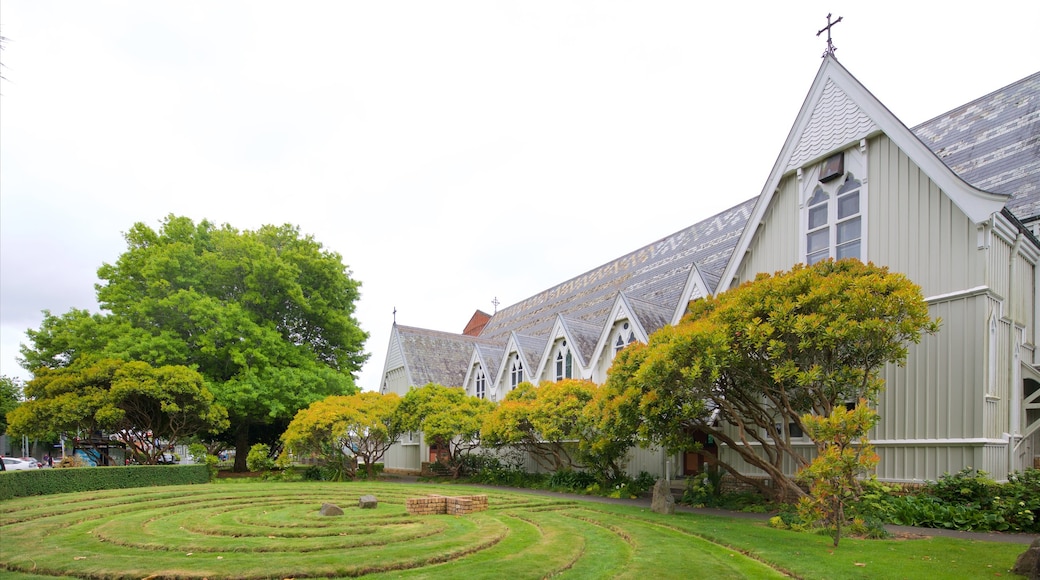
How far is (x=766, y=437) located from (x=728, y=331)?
6.35 metres

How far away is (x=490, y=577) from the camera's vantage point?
8.55 m

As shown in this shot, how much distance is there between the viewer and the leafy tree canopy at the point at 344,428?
93.0 ft

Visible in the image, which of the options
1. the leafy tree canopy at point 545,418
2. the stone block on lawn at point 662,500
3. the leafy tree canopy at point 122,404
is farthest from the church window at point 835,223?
the leafy tree canopy at point 122,404

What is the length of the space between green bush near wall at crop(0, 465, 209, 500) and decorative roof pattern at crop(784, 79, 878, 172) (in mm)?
25471

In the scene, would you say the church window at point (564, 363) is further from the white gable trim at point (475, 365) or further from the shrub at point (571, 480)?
the white gable trim at point (475, 365)

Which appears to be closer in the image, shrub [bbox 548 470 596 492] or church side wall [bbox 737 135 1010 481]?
church side wall [bbox 737 135 1010 481]

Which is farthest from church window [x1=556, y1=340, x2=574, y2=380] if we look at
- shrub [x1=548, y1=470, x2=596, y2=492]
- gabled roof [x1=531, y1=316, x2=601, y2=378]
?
shrub [x1=548, y1=470, x2=596, y2=492]

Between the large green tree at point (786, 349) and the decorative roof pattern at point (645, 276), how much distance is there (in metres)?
9.95

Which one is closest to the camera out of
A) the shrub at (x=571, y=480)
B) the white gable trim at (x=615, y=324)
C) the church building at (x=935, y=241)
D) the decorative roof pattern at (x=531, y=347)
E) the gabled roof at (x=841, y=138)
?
the church building at (x=935, y=241)

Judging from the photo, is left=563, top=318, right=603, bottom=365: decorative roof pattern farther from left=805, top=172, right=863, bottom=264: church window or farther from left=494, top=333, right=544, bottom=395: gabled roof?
left=805, top=172, right=863, bottom=264: church window

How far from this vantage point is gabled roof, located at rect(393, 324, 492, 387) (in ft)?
126

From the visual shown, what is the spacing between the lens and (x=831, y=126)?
17766mm

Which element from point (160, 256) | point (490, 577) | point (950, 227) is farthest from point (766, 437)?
point (160, 256)

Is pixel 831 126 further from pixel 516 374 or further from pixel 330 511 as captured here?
pixel 516 374
